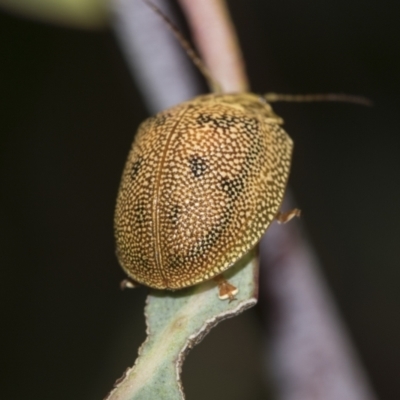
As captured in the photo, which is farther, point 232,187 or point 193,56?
point 193,56

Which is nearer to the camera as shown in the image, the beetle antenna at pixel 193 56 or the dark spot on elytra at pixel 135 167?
the dark spot on elytra at pixel 135 167

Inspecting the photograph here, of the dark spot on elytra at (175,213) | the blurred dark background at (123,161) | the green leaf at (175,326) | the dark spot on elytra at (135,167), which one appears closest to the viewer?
the green leaf at (175,326)

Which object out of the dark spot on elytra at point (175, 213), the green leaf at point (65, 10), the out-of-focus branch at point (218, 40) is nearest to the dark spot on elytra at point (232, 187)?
the dark spot on elytra at point (175, 213)

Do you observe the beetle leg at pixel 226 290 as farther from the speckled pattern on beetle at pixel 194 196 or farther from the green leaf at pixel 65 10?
the green leaf at pixel 65 10

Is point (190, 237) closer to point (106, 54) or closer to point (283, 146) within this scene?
point (283, 146)

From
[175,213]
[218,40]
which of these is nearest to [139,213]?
[175,213]

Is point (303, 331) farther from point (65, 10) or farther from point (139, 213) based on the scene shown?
point (65, 10)
